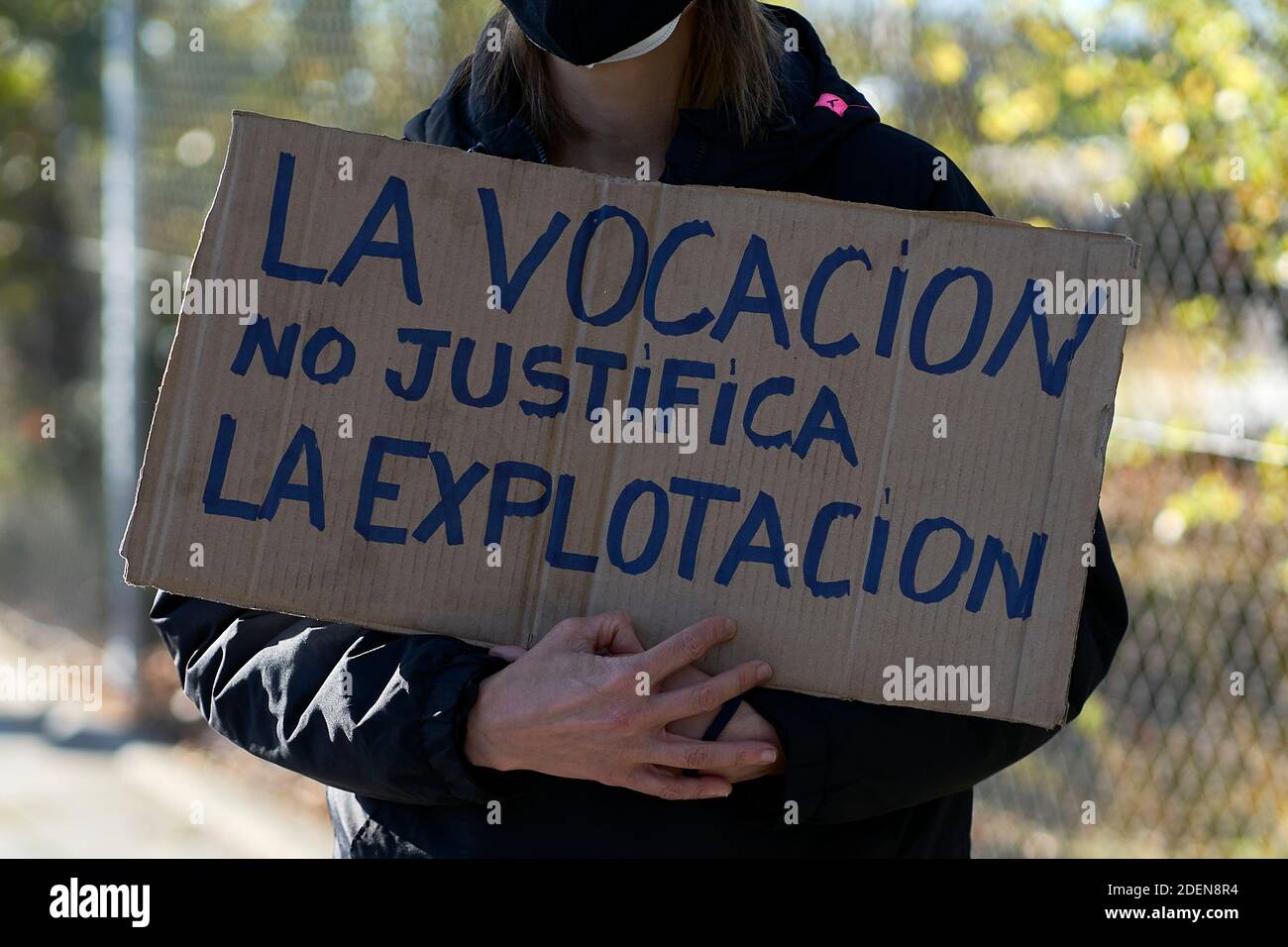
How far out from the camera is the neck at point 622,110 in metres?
1.78

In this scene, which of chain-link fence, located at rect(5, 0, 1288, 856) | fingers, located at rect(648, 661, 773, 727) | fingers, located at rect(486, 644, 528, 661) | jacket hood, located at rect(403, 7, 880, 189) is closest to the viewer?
fingers, located at rect(648, 661, 773, 727)

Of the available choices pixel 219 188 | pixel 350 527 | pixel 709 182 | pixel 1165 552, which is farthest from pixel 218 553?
pixel 1165 552

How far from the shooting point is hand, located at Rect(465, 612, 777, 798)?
1434 millimetres

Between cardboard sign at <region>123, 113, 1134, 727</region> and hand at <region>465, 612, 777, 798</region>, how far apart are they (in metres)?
0.06

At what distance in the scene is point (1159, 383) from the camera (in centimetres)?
329

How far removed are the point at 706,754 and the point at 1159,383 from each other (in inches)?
89.5

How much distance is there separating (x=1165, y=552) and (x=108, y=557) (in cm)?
446

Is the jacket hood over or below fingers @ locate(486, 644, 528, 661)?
Answer: over

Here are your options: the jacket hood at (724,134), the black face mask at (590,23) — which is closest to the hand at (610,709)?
the jacket hood at (724,134)

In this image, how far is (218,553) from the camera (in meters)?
1.56

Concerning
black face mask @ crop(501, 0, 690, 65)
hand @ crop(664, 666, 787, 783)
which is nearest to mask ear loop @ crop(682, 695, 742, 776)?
hand @ crop(664, 666, 787, 783)

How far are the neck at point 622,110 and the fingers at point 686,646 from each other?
673 millimetres

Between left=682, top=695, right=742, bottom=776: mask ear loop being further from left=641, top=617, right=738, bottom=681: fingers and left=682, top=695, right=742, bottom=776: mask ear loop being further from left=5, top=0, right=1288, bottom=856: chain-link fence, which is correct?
left=5, top=0, right=1288, bottom=856: chain-link fence
